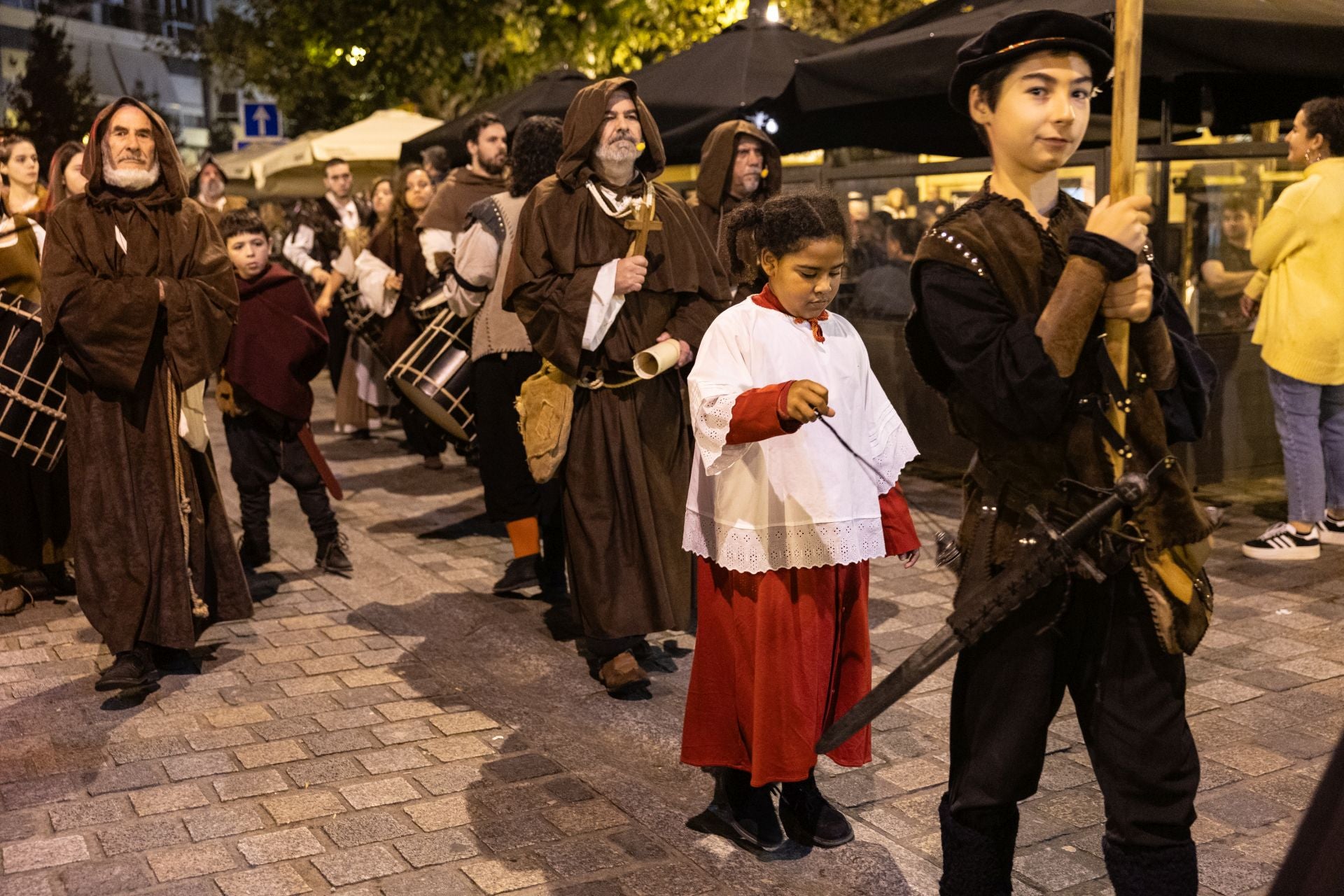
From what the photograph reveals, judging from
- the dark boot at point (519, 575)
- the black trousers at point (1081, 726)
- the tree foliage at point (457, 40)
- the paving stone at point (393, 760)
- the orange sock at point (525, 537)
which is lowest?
the paving stone at point (393, 760)

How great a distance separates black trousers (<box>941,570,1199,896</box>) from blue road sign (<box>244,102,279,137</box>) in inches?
758

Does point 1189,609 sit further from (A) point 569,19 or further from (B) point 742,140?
(A) point 569,19

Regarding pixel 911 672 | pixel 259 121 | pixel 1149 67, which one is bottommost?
pixel 911 672

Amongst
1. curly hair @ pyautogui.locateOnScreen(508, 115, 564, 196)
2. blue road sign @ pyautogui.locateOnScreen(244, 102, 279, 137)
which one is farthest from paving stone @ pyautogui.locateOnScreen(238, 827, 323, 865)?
blue road sign @ pyautogui.locateOnScreen(244, 102, 279, 137)

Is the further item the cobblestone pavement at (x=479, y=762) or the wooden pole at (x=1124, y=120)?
the cobblestone pavement at (x=479, y=762)

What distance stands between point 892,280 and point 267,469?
4.79m

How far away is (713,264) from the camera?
5809mm

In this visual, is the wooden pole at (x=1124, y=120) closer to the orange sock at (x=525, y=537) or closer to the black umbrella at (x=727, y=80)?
the orange sock at (x=525, y=537)

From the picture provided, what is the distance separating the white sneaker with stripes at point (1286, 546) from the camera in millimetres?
7293

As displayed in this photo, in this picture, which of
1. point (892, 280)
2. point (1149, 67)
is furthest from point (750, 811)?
point (892, 280)

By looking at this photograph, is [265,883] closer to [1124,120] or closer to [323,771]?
[323,771]

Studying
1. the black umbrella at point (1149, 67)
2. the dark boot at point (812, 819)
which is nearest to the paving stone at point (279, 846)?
the dark boot at point (812, 819)

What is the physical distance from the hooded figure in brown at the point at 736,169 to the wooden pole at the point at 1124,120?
400 centimetres

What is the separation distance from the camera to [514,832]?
4293 mm
